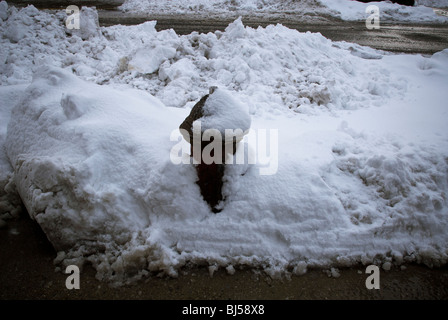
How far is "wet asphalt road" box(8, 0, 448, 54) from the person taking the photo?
8.18 meters

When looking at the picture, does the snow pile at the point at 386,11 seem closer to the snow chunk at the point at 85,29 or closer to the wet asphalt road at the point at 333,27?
the wet asphalt road at the point at 333,27

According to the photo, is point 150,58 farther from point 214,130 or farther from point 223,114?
point 214,130

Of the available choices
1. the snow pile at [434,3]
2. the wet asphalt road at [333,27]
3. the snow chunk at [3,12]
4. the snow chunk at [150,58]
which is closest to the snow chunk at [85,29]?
the snow chunk at [3,12]

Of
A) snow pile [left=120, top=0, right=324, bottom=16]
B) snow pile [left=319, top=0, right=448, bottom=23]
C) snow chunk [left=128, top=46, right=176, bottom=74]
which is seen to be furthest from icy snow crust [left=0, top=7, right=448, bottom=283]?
snow pile [left=319, top=0, right=448, bottom=23]

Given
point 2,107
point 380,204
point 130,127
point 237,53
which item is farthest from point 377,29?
point 2,107

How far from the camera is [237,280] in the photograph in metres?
2.22

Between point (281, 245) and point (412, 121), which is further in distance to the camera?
point (412, 121)

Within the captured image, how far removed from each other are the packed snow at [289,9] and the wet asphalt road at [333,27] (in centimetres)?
64

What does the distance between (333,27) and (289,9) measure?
3.50 m

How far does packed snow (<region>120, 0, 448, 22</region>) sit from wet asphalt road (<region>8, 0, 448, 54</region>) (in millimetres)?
641

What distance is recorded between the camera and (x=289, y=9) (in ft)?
A: 41.7

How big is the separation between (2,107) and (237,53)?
11.4ft

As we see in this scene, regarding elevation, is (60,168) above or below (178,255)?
above
